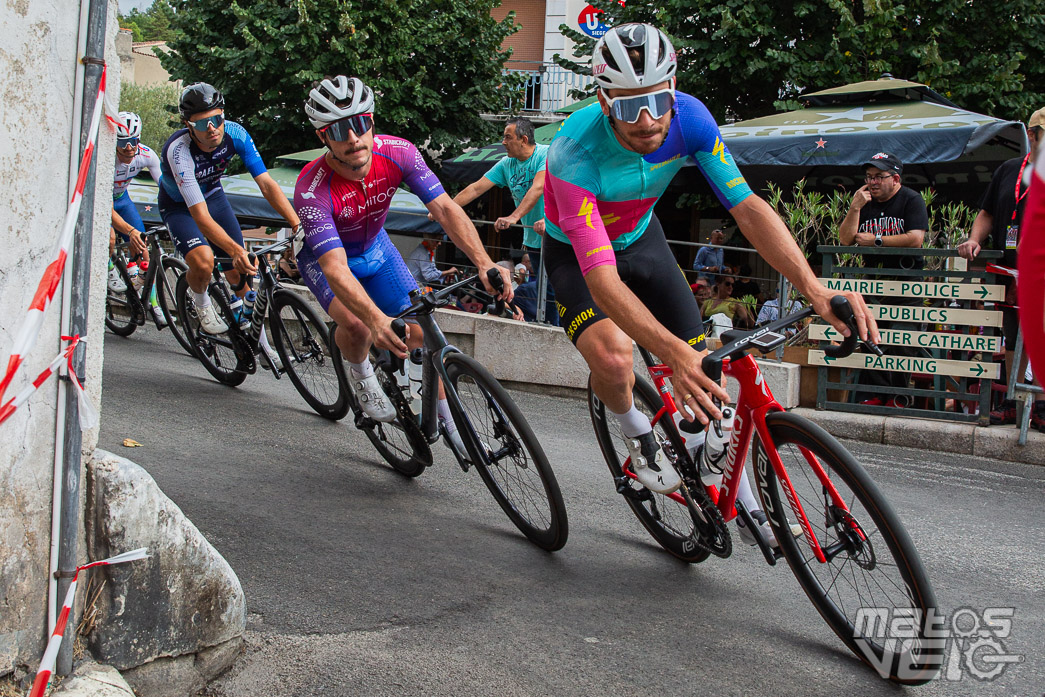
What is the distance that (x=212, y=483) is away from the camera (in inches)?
205

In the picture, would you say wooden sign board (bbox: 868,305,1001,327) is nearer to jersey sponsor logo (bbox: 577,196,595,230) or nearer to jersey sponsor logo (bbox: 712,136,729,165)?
jersey sponsor logo (bbox: 712,136,729,165)

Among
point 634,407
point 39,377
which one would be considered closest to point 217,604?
point 39,377

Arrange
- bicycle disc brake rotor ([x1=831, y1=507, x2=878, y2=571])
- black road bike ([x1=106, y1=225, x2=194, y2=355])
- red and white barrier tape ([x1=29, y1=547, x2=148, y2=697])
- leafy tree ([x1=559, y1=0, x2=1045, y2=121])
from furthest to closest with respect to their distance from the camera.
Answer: leafy tree ([x1=559, y1=0, x2=1045, y2=121])
black road bike ([x1=106, y1=225, x2=194, y2=355])
bicycle disc brake rotor ([x1=831, y1=507, x2=878, y2=571])
red and white barrier tape ([x1=29, y1=547, x2=148, y2=697])

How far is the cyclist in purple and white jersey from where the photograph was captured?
4992 millimetres

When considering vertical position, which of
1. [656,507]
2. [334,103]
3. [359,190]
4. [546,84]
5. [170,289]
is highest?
[546,84]

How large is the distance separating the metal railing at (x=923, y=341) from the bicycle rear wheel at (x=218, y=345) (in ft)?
15.3

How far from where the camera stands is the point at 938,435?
7176mm

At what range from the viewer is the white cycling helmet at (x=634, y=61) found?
3.63 meters

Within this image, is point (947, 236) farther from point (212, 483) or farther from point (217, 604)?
point (217, 604)

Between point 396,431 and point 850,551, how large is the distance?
3080 millimetres

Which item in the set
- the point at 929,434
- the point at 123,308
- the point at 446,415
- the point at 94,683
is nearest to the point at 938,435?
the point at 929,434

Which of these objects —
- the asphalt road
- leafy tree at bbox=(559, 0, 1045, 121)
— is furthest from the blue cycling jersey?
leafy tree at bbox=(559, 0, 1045, 121)

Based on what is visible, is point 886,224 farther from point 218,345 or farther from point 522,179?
point 218,345

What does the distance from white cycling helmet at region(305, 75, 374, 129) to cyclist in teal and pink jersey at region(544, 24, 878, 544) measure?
1.35 meters
